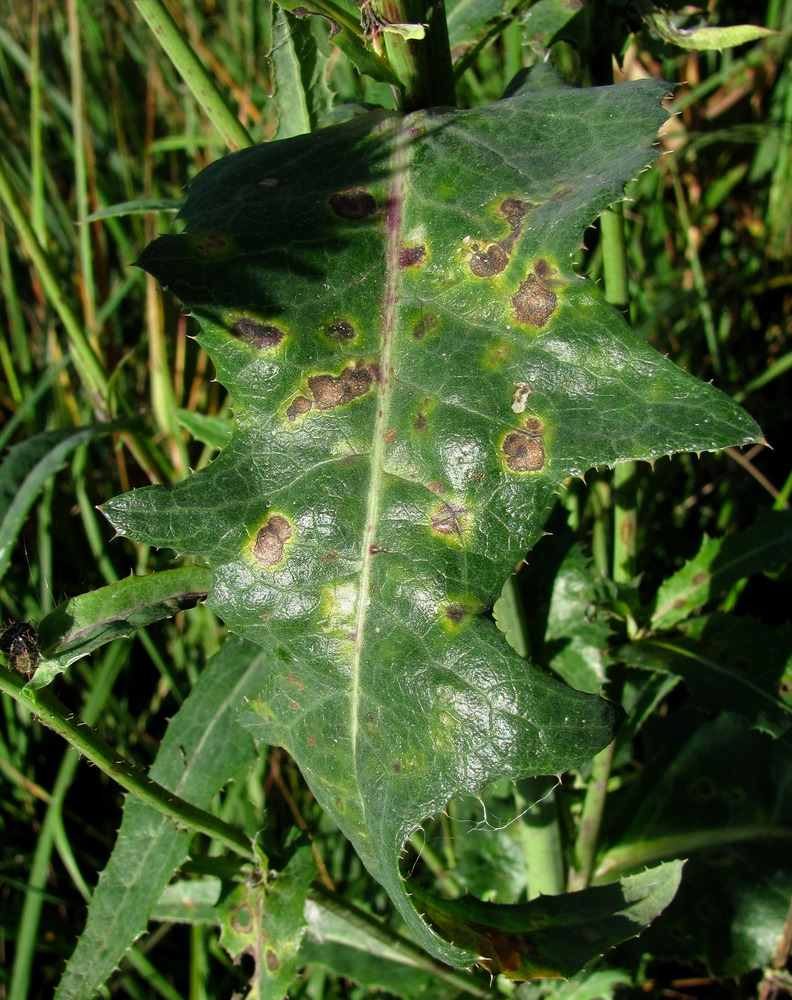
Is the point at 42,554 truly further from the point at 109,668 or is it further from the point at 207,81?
the point at 207,81

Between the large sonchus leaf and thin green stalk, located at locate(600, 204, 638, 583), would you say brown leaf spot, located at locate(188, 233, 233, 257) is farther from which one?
thin green stalk, located at locate(600, 204, 638, 583)

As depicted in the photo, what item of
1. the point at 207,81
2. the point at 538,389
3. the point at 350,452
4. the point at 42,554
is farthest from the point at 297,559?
the point at 42,554

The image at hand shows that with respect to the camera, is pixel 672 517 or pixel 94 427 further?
pixel 672 517

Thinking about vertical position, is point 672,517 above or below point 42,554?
below

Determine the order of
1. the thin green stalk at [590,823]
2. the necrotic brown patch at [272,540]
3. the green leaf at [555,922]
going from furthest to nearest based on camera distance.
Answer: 1. the thin green stalk at [590,823]
2. the green leaf at [555,922]
3. the necrotic brown patch at [272,540]

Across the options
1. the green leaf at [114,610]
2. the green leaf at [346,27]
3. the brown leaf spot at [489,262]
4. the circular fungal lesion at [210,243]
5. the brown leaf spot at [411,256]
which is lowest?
the green leaf at [114,610]

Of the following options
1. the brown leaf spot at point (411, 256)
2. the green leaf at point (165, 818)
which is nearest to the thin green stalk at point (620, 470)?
the brown leaf spot at point (411, 256)

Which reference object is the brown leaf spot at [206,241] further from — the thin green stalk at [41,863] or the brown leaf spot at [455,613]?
the thin green stalk at [41,863]

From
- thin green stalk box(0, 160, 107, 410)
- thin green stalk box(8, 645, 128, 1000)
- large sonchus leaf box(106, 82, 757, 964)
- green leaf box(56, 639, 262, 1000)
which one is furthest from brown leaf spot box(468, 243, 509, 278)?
thin green stalk box(8, 645, 128, 1000)
